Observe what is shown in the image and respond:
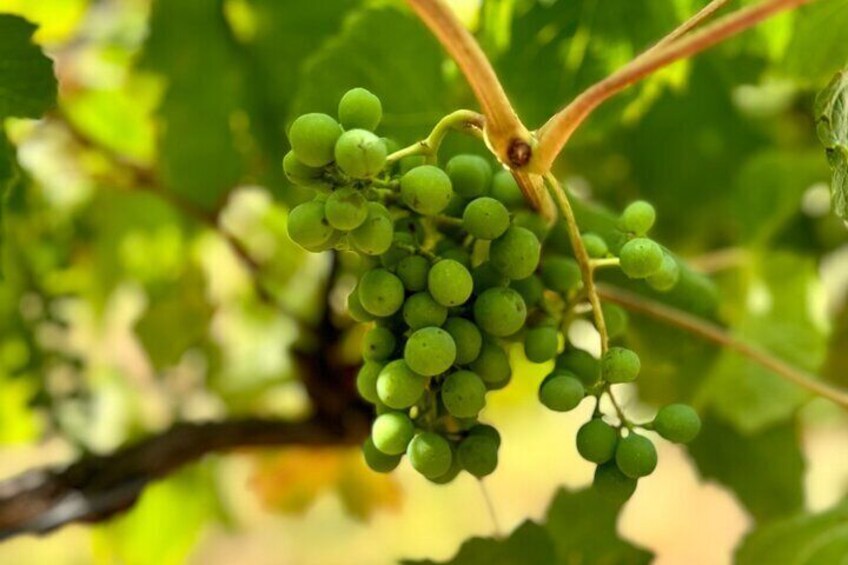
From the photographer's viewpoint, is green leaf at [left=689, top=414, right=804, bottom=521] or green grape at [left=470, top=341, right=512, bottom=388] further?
green leaf at [left=689, top=414, right=804, bottom=521]

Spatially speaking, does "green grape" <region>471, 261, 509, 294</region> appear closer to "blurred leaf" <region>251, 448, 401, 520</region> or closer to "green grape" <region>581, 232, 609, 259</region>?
"green grape" <region>581, 232, 609, 259</region>

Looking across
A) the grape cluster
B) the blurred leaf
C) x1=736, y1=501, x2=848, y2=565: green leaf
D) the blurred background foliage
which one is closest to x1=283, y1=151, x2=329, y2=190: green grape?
the grape cluster

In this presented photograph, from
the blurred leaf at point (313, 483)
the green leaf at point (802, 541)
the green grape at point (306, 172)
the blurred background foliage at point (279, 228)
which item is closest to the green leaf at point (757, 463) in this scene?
the blurred background foliage at point (279, 228)

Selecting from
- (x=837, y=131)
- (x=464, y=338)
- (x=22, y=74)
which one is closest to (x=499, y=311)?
(x=464, y=338)

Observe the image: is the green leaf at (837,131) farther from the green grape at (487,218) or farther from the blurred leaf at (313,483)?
the blurred leaf at (313,483)

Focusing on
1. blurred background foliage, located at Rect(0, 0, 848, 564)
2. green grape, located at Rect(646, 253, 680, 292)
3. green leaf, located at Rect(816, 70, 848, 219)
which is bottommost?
blurred background foliage, located at Rect(0, 0, 848, 564)

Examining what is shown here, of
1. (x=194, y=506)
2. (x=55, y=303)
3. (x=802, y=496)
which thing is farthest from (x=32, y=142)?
(x=802, y=496)

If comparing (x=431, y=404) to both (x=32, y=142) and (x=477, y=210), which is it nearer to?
(x=477, y=210)

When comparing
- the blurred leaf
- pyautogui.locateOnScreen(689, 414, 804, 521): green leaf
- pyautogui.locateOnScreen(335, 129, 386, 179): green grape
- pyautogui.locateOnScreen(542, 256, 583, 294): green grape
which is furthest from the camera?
the blurred leaf
